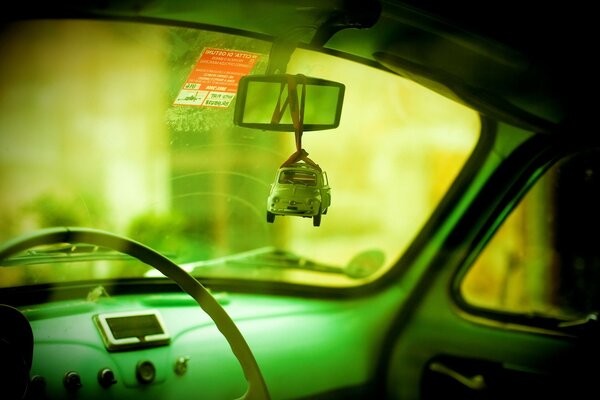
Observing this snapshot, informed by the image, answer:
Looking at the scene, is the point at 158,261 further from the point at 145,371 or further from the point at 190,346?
the point at 190,346

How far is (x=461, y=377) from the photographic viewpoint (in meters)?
3.94

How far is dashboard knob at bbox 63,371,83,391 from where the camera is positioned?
2.52m

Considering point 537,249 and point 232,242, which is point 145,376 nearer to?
point 232,242

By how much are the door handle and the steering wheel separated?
209cm

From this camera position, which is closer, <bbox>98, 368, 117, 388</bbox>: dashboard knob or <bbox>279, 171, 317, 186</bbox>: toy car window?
<bbox>279, 171, 317, 186</bbox>: toy car window

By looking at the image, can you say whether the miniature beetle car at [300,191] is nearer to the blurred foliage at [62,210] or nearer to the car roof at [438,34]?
the car roof at [438,34]

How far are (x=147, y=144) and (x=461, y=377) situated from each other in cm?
254

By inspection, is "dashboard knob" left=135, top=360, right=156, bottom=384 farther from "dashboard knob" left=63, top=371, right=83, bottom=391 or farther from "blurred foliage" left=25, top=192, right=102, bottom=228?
"blurred foliage" left=25, top=192, right=102, bottom=228

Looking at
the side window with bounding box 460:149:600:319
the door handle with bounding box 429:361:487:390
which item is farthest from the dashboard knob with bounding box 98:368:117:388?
the side window with bounding box 460:149:600:319

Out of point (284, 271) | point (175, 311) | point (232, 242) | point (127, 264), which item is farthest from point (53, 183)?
point (284, 271)

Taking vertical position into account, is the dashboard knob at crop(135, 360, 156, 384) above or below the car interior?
below

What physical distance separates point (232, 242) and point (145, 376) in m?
1.05

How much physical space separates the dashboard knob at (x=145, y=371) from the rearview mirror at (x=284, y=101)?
48.1 inches

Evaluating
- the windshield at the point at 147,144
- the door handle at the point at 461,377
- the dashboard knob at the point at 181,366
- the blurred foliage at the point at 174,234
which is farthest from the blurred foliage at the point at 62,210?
the door handle at the point at 461,377
